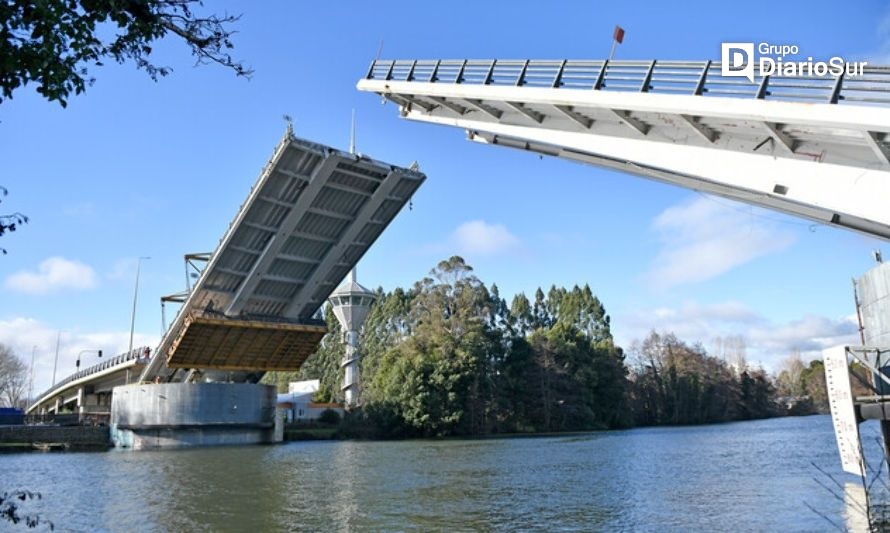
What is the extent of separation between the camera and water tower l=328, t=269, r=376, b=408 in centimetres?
5062

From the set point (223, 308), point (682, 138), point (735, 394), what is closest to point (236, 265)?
point (223, 308)

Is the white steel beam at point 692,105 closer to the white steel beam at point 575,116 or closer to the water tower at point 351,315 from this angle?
the white steel beam at point 575,116

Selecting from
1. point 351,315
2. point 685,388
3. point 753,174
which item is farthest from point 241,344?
point 685,388

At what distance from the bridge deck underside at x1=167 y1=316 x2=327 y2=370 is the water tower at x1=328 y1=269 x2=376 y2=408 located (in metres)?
14.2

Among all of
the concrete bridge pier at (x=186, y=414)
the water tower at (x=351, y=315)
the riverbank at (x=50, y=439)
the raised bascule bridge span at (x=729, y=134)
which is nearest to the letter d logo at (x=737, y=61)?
the raised bascule bridge span at (x=729, y=134)

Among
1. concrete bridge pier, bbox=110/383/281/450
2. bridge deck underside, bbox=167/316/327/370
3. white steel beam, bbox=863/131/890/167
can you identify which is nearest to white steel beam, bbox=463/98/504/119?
white steel beam, bbox=863/131/890/167

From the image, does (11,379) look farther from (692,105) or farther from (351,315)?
(692,105)

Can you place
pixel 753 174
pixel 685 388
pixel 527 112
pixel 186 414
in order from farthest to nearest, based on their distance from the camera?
pixel 685 388, pixel 186 414, pixel 527 112, pixel 753 174

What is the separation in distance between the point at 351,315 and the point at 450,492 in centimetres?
3623

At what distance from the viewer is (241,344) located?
1296 inches

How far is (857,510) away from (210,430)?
31507 millimetres

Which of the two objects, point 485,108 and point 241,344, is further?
point 241,344

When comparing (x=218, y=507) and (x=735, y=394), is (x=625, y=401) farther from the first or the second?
(x=218, y=507)

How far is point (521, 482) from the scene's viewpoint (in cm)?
1711
